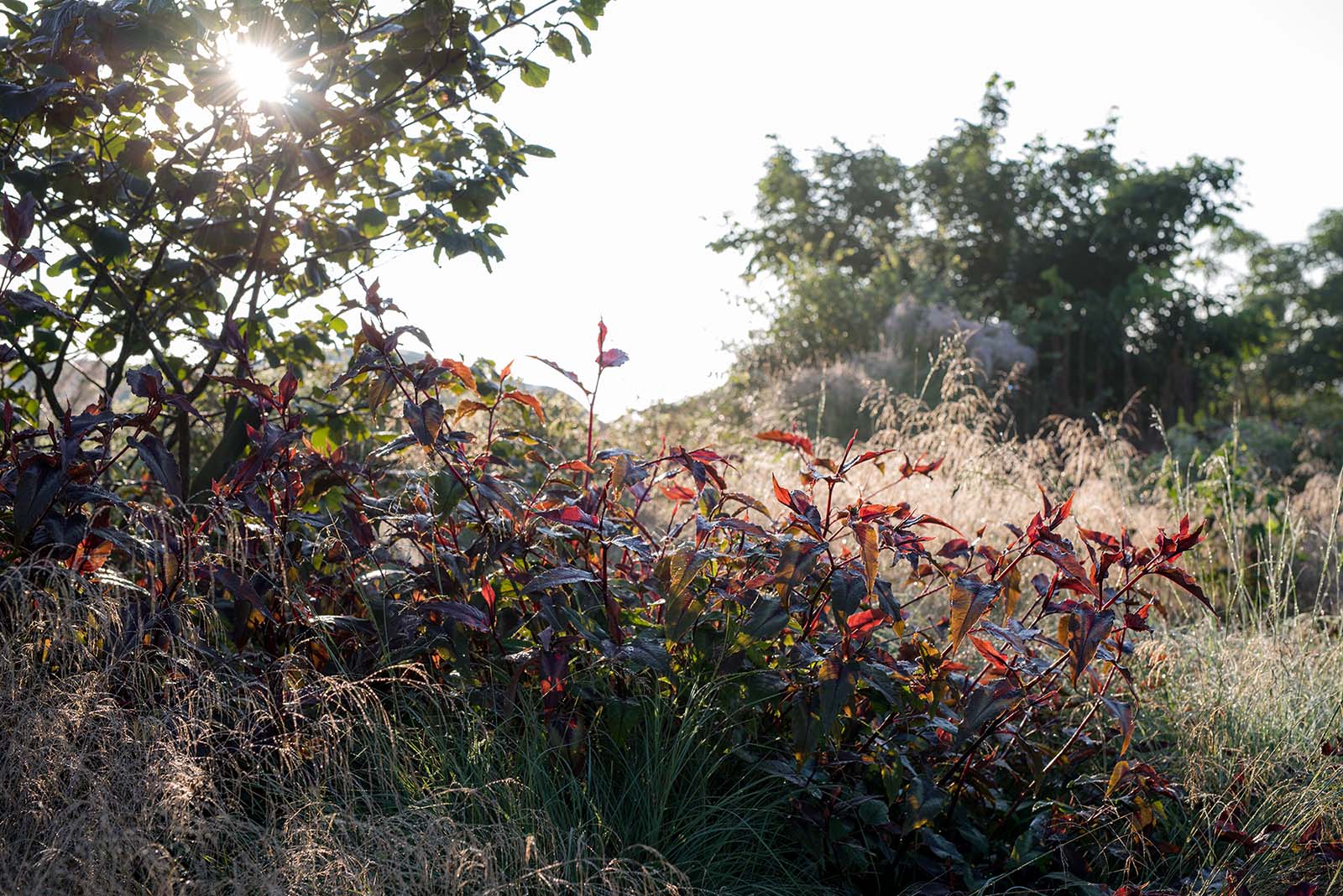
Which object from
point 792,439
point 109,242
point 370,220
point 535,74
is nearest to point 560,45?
point 535,74

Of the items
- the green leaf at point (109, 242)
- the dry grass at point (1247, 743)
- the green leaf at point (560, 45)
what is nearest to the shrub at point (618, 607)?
the dry grass at point (1247, 743)

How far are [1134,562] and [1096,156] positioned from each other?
16.9 meters

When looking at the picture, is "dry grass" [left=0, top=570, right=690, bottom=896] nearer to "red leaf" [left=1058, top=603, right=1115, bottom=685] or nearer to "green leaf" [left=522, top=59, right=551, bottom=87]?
"red leaf" [left=1058, top=603, right=1115, bottom=685]

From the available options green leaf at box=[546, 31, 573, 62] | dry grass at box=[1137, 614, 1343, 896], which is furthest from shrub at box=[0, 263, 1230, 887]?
green leaf at box=[546, 31, 573, 62]

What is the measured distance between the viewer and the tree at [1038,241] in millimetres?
15109

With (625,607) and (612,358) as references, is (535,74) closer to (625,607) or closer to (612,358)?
(612,358)

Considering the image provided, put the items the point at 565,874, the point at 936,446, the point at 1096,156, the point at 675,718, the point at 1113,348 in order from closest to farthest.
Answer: the point at 565,874
the point at 675,718
the point at 936,446
the point at 1113,348
the point at 1096,156

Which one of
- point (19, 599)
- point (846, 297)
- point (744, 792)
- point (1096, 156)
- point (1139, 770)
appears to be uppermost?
point (1096, 156)

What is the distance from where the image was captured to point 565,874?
1627 millimetres

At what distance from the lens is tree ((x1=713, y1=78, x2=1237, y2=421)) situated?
1511 cm

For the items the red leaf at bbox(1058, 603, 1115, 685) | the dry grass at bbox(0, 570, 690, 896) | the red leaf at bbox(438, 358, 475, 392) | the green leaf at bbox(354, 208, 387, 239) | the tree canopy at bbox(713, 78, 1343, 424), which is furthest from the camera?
the tree canopy at bbox(713, 78, 1343, 424)

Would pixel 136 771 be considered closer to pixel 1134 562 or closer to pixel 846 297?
pixel 1134 562

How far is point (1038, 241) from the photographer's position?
17062 mm

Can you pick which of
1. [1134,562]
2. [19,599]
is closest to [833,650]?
[1134,562]
